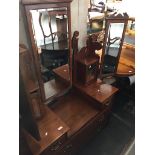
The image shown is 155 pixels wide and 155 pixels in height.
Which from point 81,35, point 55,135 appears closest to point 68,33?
point 81,35

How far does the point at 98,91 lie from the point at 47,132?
0.65 m

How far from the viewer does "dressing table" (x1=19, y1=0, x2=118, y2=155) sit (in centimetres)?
99

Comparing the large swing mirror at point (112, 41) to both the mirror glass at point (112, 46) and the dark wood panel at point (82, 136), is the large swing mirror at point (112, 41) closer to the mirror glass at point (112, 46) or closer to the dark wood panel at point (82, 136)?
the mirror glass at point (112, 46)

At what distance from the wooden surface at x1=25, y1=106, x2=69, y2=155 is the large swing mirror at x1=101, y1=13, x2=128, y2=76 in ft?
2.70

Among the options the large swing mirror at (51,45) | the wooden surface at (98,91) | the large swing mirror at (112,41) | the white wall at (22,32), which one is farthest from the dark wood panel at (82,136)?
the white wall at (22,32)

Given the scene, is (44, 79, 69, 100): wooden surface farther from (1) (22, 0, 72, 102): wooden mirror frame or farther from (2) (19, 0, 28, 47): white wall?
(2) (19, 0, 28, 47): white wall

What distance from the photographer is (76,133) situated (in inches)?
54.6

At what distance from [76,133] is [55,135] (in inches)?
11.2

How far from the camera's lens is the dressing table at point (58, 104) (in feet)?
3.24

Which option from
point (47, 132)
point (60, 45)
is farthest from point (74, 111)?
point (60, 45)

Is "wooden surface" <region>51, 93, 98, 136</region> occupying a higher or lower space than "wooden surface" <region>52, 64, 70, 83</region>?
lower

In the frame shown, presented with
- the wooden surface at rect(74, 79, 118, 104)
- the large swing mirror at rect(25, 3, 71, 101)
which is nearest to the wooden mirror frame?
the large swing mirror at rect(25, 3, 71, 101)
